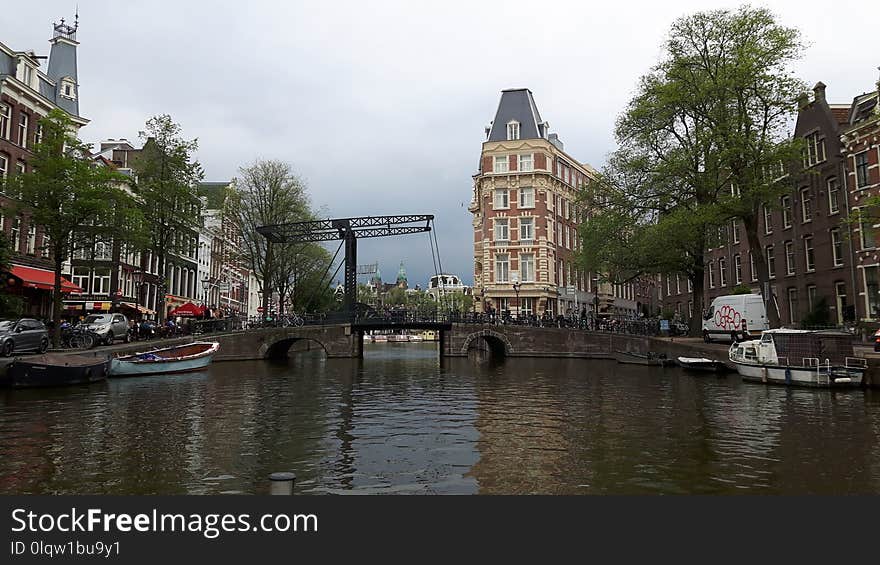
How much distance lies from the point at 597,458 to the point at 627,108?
31.8 metres

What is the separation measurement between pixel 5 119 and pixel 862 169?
166 ft

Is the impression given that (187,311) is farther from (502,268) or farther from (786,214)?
(786,214)

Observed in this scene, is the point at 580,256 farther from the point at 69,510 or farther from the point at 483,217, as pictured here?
the point at 69,510

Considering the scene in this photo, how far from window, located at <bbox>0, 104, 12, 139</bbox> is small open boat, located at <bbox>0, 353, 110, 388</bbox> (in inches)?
741

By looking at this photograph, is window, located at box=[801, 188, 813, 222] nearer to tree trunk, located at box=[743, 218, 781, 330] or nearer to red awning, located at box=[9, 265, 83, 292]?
tree trunk, located at box=[743, 218, 781, 330]

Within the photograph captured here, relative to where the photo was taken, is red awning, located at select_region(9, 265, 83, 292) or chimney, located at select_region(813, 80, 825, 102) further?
chimney, located at select_region(813, 80, 825, 102)

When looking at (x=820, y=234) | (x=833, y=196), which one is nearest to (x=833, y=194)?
(x=833, y=196)

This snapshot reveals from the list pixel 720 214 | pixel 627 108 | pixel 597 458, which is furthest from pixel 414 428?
pixel 627 108

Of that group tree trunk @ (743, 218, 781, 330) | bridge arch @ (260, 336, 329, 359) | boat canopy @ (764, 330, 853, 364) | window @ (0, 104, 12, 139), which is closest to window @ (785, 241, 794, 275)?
tree trunk @ (743, 218, 781, 330)

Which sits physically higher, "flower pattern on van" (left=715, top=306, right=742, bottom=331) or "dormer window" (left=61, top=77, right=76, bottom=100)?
"dormer window" (left=61, top=77, right=76, bottom=100)

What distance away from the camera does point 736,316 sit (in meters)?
32.3

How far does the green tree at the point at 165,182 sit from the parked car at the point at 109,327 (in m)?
5.21

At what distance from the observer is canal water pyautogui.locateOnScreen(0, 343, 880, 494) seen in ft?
28.8

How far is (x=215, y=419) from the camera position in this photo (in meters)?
15.4
